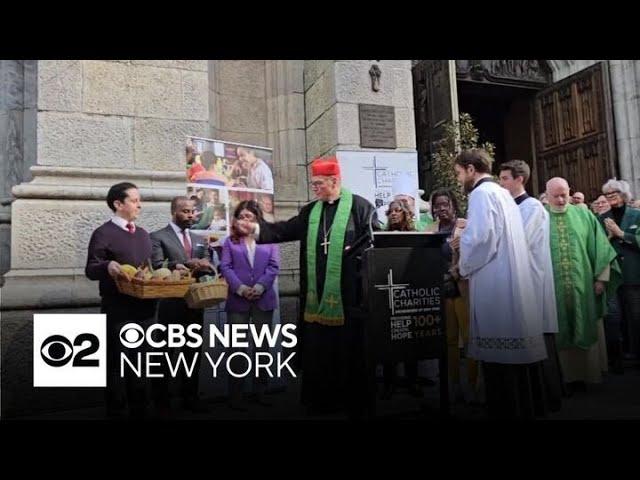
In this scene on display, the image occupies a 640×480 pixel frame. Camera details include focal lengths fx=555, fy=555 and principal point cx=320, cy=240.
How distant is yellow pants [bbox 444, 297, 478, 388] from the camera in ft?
14.8

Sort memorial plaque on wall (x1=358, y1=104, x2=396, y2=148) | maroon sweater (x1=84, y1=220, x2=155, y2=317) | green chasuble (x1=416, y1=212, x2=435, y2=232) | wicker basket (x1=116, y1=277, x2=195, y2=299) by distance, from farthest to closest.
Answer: memorial plaque on wall (x1=358, y1=104, x2=396, y2=148), green chasuble (x1=416, y1=212, x2=435, y2=232), maroon sweater (x1=84, y1=220, x2=155, y2=317), wicker basket (x1=116, y1=277, x2=195, y2=299)

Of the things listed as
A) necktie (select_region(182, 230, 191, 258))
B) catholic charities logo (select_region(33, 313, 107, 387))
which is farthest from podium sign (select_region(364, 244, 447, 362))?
catholic charities logo (select_region(33, 313, 107, 387))

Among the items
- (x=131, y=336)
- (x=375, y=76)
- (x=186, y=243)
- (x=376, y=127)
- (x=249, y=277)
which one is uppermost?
(x=375, y=76)

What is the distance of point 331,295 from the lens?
169 inches

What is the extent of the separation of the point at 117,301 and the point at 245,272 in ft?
3.56

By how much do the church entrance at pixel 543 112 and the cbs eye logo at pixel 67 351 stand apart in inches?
244

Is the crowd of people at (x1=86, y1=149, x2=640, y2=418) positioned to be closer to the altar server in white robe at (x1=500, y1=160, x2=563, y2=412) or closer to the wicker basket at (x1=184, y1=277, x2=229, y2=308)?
the altar server in white robe at (x1=500, y1=160, x2=563, y2=412)

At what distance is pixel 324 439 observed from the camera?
3.64 meters

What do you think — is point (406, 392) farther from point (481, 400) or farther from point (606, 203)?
point (606, 203)

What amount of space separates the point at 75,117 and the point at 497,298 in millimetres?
3808

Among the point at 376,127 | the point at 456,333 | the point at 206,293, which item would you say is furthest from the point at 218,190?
the point at 456,333

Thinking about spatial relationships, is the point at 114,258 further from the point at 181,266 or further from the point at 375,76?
the point at 375,76

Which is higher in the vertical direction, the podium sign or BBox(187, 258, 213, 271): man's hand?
BBox(187, 258, 213, 271): man's hand

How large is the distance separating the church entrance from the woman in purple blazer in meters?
4.83
